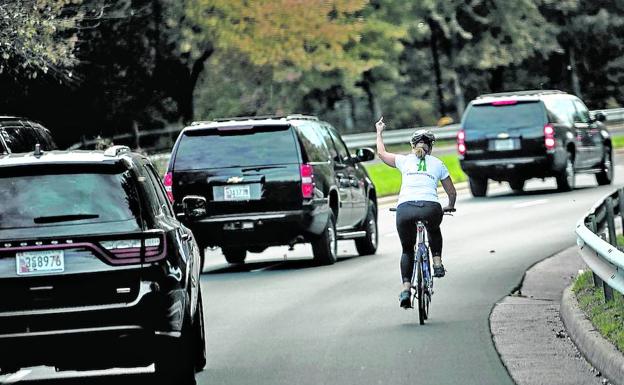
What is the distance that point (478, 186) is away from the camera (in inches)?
1337

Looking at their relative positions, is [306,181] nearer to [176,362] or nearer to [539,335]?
[539,335]

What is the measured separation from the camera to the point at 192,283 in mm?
11055

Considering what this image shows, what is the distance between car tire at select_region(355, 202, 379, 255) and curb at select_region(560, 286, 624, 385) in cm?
861

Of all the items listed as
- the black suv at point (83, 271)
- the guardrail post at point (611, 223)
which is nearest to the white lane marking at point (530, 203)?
the guardrail post at point (611, 223)

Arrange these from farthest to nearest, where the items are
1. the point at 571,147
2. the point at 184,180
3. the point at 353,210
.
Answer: the point at 571,147, the point at 353,210, the point at 184,180

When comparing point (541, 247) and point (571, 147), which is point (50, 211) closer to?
point (541, 247)

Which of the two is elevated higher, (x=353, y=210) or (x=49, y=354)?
(x=49, y=354)

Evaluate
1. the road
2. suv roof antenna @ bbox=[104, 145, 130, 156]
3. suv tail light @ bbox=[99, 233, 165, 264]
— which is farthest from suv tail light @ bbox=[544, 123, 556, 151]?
suv tail light @ bbox=[99, 233, 165, 264]

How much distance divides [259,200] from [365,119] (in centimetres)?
5047

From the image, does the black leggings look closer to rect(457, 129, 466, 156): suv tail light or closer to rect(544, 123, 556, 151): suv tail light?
rect(544, 123, 556, 151): suv tail light

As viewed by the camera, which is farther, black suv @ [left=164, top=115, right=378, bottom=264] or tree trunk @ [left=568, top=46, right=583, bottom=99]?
tree trunk @ [left=568, top=46, right=583, bottom=99]

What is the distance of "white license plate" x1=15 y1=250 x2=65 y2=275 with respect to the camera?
32.6 ft

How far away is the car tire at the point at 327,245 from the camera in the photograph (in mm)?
20625

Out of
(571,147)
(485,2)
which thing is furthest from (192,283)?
(485,2)
